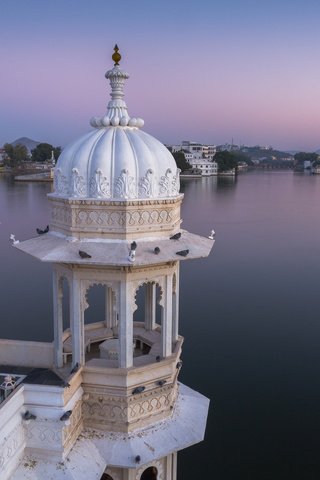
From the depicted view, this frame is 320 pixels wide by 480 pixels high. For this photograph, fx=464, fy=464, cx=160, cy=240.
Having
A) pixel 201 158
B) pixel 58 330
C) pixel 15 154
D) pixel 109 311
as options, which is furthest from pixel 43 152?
pixel 58 330

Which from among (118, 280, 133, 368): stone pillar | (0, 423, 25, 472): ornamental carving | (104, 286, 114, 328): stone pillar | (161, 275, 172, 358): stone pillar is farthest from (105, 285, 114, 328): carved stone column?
(0, 423, 25, 472): ornamental carving

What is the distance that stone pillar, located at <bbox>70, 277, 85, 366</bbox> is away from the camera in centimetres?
683

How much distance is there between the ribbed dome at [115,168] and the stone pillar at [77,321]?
139 cm

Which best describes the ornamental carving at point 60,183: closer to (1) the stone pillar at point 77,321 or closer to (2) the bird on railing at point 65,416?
(1) the stone pillar at point 77,321

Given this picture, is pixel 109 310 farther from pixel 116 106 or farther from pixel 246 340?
pixel 246 340

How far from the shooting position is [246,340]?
718 inches

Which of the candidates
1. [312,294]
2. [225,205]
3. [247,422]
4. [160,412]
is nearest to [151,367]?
[160,412]

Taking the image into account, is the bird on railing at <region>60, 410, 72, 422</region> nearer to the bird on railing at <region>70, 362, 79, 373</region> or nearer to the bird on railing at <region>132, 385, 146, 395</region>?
the bird on railing at <region>70, 362, 79, 373</region>

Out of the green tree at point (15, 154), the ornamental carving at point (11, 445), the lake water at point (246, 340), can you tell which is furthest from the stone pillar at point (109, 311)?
the green tree at point (15, 154)

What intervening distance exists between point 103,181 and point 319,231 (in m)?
35.1

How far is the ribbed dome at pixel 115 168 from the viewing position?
6582 mm

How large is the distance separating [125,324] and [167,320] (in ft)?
2.58

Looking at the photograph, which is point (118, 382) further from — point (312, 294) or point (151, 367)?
point (312, 294)

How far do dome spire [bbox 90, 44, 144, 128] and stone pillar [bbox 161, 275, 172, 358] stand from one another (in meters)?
2.48
